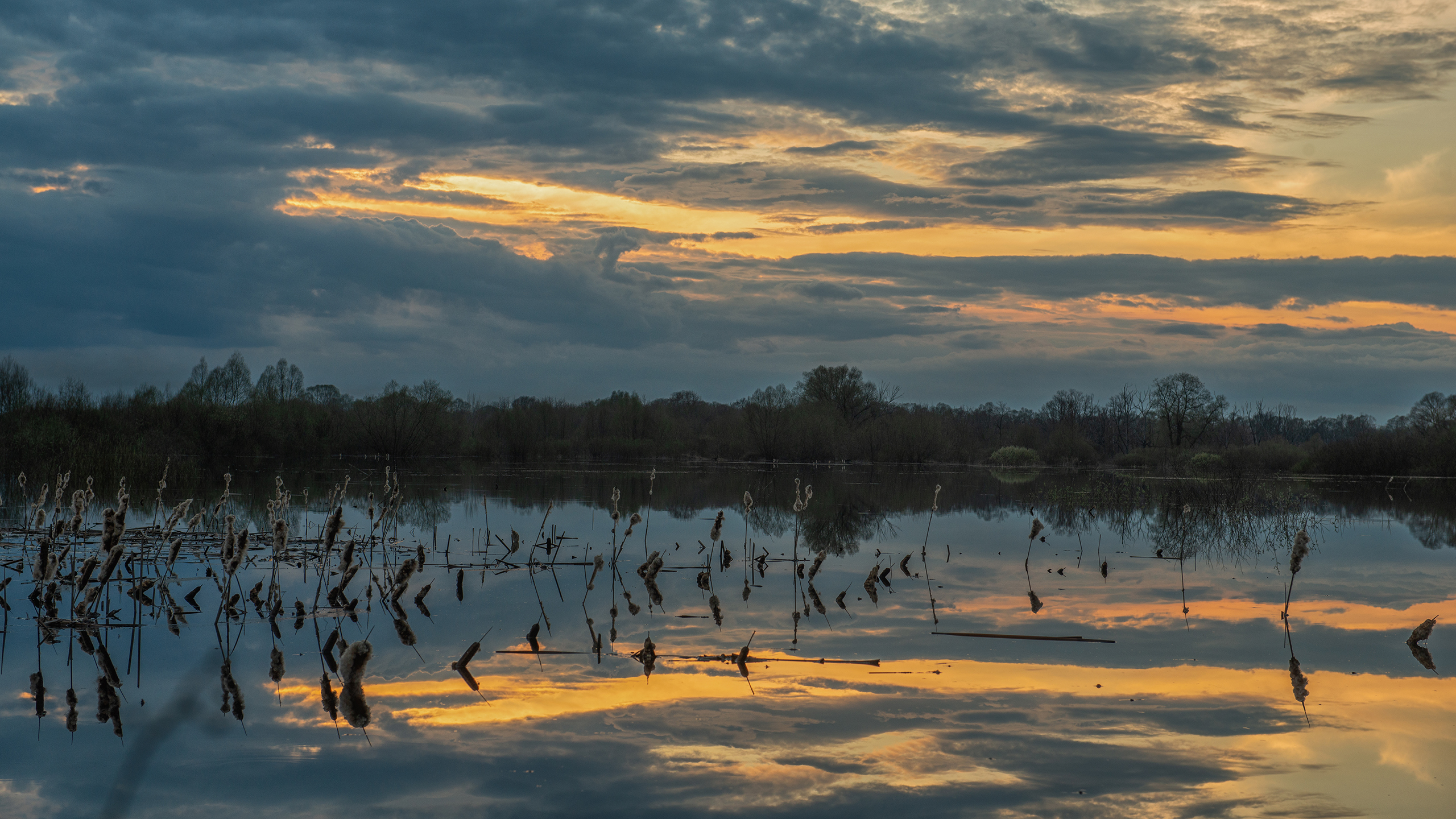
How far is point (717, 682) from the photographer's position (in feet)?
22.7

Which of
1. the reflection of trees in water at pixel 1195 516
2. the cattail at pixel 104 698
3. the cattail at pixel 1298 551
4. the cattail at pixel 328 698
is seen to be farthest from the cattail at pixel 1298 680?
the cattail at pixel 104 698

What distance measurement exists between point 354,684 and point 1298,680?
22.1ft

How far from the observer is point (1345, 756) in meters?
5.48

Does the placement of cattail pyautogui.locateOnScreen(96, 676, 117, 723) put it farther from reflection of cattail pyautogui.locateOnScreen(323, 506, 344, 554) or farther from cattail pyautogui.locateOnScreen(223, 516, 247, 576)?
reflection of cattail pyautogui.locateOnScreen(323, 506, 344, 554)

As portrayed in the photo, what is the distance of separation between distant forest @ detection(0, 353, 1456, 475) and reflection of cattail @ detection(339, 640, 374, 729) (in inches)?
1501

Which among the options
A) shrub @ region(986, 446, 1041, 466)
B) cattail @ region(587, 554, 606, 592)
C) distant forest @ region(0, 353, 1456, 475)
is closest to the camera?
cattail @ region(587, 554, 606, 592)

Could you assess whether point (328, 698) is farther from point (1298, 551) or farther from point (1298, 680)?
point (1298, 551)

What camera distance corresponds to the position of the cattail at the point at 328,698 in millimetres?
6086

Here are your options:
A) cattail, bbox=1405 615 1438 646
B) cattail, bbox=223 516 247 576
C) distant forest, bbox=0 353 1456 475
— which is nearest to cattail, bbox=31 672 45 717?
cattail, bbox=223 516 247 576

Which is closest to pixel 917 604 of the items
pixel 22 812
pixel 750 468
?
pixel 22 812

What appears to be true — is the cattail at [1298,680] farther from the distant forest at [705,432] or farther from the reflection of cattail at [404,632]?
the distant forest at [705,432]

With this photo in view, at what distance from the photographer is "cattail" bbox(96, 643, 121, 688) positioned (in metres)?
6.77

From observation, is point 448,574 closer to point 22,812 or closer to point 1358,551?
point 22,812

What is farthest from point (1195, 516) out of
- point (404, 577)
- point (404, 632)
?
point (404, 632)
